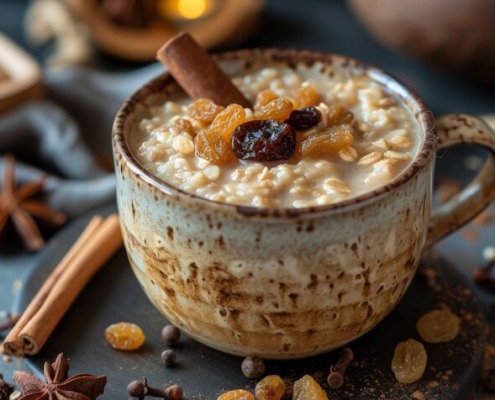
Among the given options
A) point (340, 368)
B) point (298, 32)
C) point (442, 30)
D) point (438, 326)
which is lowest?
point (298, 32)

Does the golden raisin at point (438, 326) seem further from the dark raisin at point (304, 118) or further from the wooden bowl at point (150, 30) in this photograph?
the wooden bowl at point (150, 30)

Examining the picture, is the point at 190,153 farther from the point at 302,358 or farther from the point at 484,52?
the point at 484,52

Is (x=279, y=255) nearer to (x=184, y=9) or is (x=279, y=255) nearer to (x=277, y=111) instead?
(x=277, y=111)

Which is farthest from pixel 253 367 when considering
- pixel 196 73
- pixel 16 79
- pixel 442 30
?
pixel 442 30

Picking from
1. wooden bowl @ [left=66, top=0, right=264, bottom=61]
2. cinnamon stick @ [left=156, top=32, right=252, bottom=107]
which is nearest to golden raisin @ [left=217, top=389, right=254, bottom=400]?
cinnamon stick @ [left=156, top=32, right=252, bottom=107]

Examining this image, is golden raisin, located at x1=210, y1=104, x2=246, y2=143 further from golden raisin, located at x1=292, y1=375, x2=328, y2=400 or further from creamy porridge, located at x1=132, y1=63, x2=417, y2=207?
golden raisin, located at x1=292, y1=375, x2=328, y2=400

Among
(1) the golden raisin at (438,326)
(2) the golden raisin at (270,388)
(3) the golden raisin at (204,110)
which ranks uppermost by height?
(3) the golden raisin at (204,110)

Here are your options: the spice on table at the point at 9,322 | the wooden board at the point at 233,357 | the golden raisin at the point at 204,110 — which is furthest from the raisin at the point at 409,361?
the spice on table at the point at 9,322
